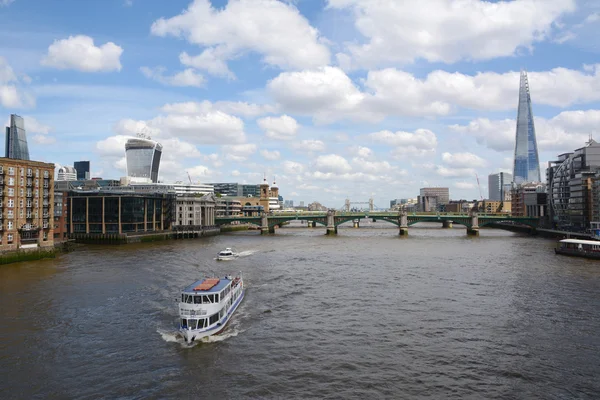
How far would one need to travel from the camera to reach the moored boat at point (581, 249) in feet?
287

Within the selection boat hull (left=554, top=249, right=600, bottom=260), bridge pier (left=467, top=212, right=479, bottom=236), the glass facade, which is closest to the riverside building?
boat hull (left=554, top=249, right=600, bottom=260)

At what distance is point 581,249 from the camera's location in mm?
89875

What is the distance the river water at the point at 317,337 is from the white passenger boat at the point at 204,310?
1.09m

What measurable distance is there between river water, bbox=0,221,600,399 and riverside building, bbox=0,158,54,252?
51.9 ft

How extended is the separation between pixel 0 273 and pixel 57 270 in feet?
25.5

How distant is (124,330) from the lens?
3897 centimetres

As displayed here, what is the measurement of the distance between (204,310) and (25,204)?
66354 millimetres

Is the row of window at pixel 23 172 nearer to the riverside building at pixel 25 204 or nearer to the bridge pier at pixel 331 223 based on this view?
the riverside building at pixel 25 204

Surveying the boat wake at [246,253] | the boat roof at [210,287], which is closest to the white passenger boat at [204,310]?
the boat roof at [210,287]

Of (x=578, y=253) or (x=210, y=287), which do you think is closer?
(x=210, y=287)

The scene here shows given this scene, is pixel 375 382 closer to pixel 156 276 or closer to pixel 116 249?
pixel 156 276

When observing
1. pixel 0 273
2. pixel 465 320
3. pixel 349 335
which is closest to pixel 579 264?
pixel 465 320

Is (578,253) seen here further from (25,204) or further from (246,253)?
(25,204)

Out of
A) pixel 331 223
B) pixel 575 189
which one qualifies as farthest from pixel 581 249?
pixel 331 223
